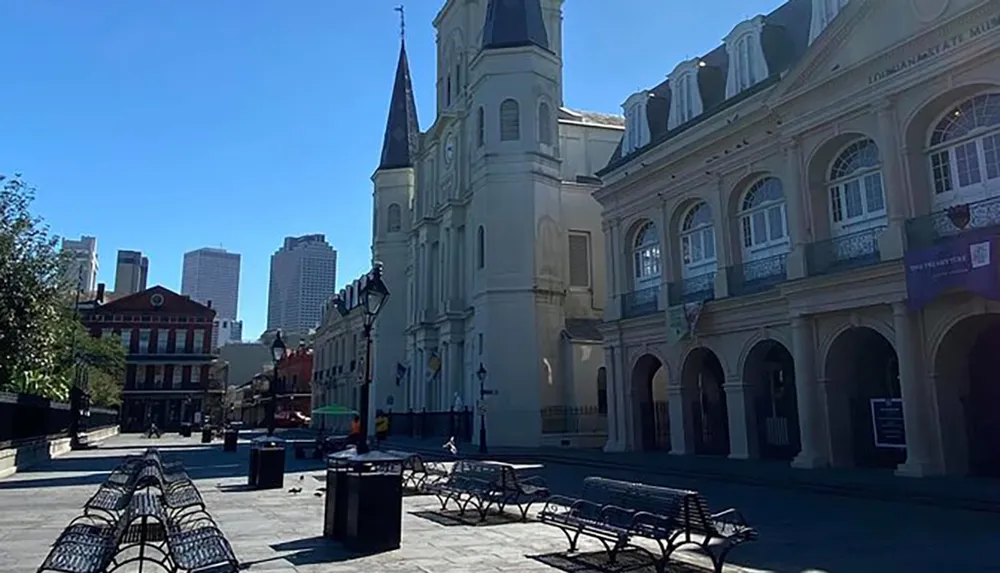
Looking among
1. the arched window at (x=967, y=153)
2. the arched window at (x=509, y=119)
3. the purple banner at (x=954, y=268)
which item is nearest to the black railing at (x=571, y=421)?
the arched window at (x=509, y=119)

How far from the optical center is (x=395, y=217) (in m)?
57.5

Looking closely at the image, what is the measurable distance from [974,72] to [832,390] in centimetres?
834

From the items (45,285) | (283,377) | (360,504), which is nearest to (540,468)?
(360,504)

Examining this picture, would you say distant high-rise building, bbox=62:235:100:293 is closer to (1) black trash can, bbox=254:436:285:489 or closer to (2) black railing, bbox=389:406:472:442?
(1) black trash can, bbox=254:436:285:489

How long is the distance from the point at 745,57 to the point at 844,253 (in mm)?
8596

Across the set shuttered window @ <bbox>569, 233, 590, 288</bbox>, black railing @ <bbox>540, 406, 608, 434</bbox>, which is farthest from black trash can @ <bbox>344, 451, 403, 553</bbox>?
shuttered window @ <bbox>569, 233, 590, 288</bbox>

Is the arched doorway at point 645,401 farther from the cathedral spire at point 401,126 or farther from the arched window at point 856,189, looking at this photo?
the cathedral spire at point 401,126

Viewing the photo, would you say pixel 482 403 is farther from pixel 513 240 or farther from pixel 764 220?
pixel 764 220

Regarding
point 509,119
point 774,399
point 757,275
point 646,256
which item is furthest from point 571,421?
point 509,119

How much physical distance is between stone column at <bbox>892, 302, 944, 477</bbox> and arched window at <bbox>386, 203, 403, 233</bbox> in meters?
43.7

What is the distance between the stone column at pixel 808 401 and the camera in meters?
19.6

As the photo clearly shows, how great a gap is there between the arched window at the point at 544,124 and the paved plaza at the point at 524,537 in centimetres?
2523

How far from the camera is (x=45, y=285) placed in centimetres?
2439

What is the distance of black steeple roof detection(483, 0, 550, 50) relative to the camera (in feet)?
127
